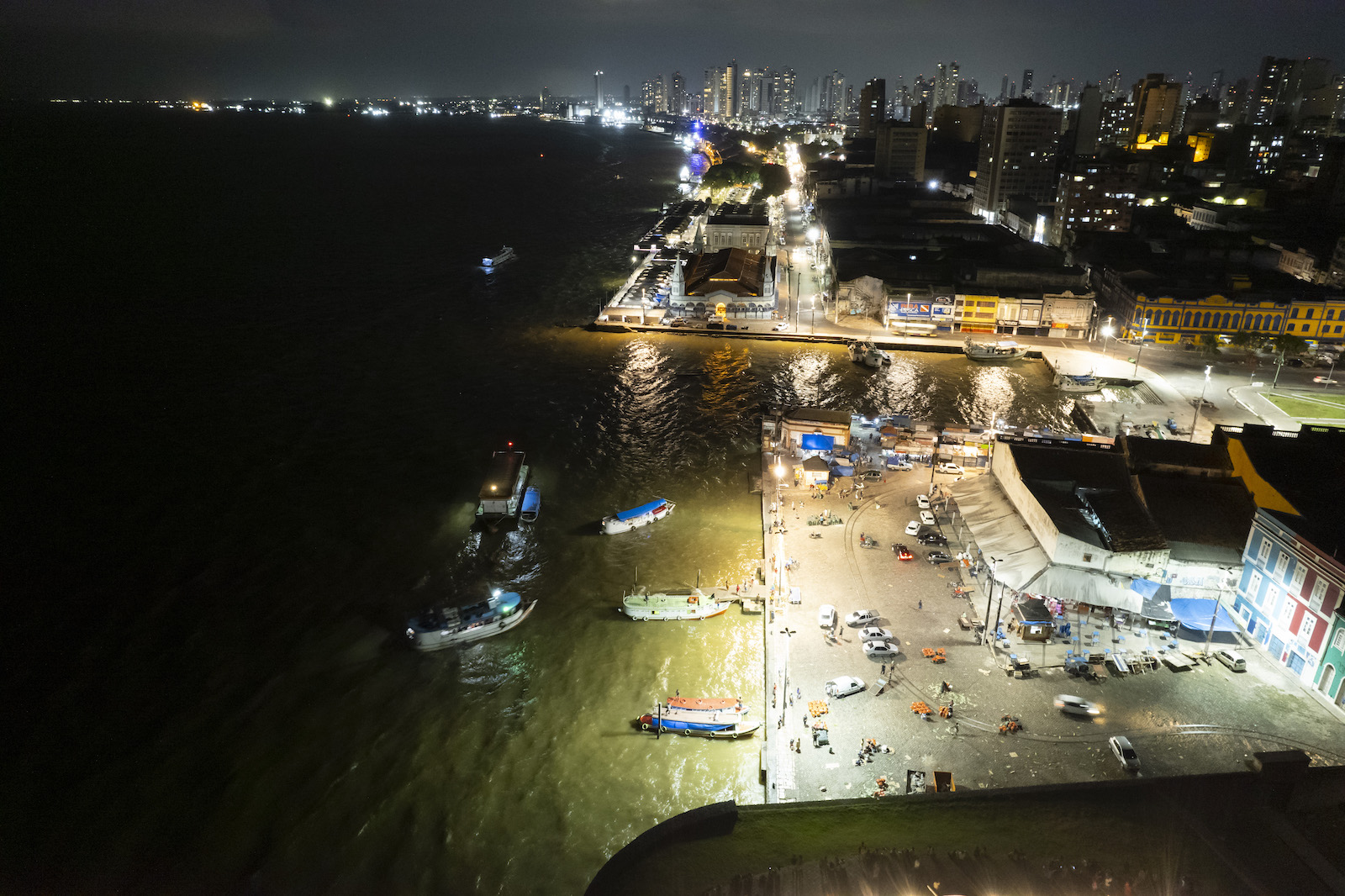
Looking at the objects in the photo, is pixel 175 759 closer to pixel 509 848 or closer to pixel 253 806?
pixel 253 806

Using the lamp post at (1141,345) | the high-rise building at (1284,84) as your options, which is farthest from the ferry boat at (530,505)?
the high-rise building at (1284,84)

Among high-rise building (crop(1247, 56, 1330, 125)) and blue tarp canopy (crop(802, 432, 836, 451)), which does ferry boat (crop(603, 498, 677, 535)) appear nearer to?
blue tarp canopy (crop(802, 432, 836, 451))

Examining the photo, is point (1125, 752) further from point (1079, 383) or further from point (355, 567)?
point (1079, 383)

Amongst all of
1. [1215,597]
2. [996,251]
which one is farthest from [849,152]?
[1215,597]

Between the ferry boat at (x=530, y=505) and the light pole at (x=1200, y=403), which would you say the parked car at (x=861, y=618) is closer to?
the ferry boat at (x=530, y=505)

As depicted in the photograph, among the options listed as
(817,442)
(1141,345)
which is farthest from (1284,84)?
(817,442)

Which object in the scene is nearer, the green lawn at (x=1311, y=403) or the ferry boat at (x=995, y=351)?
the green lawn at (x=1311, y=403)

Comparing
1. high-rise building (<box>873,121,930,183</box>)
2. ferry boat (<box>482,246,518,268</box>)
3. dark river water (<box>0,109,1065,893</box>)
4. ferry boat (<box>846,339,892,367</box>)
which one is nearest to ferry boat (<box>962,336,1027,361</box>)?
dark river water (<box>0,109,1065,893</box>)
